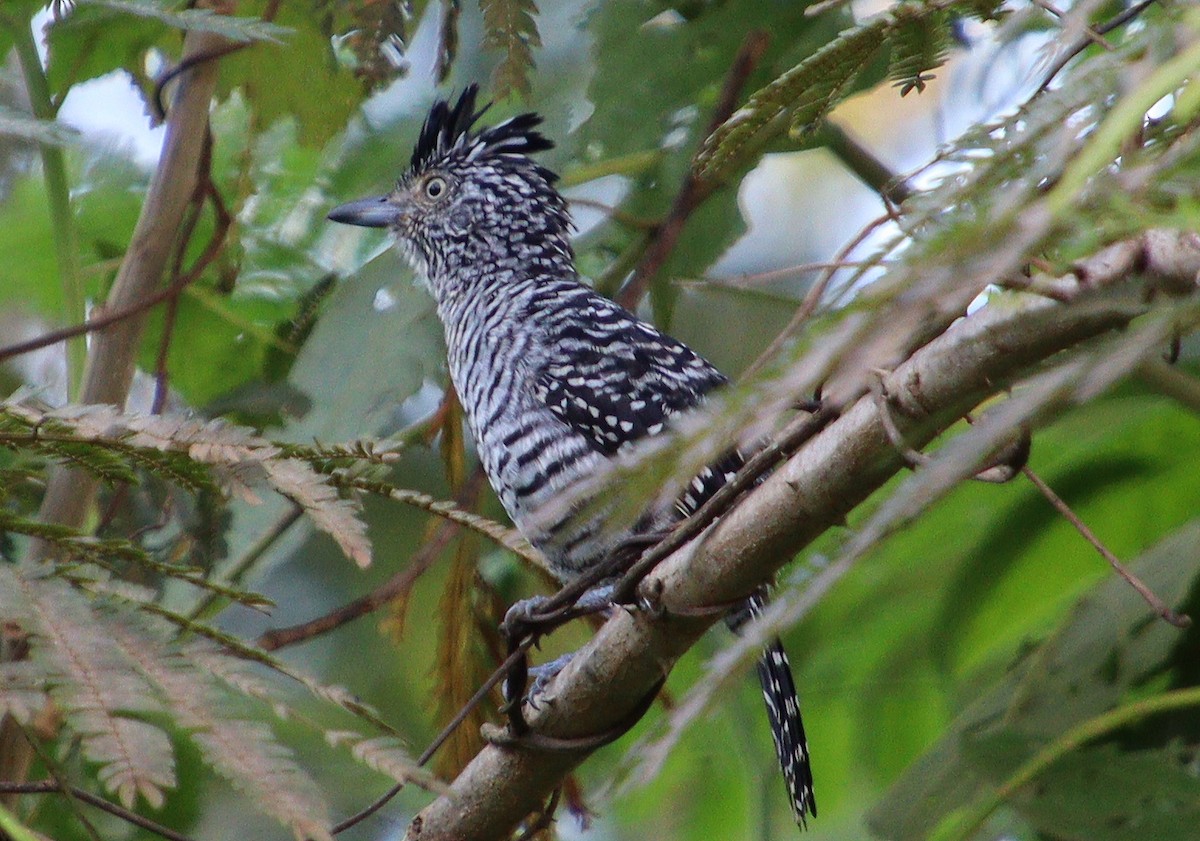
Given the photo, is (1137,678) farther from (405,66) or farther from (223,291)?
(223,291)

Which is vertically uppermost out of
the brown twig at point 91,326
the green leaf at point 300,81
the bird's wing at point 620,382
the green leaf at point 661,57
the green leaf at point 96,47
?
the green leaf at point 96,47

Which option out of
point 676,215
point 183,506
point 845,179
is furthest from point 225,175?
point 845,179

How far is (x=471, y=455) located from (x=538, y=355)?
124cm

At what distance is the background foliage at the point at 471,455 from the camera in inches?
47.5

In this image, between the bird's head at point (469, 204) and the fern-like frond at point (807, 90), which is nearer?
the fern-like frond at point (807, 90)

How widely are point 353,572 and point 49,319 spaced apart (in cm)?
176

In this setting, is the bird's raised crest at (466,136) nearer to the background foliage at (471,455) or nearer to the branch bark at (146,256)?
the background foliage at (471,455)

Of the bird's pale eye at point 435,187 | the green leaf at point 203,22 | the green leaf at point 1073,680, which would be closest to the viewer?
the green leaf at point 203,22

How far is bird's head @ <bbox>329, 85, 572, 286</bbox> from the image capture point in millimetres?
3512

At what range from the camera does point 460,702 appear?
2533 millimetres

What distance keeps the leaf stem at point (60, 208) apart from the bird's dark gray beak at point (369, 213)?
84cm

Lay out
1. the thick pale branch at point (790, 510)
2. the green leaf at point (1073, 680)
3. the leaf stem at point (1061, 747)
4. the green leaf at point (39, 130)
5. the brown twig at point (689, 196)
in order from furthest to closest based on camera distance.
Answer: the brown twig at point (689, 196)
the green leaf at point (1073, 680)
the leaf stem at point (1061, 747)
the green leaf at point (39, 130)
the thick pale branch at point (790, 510)

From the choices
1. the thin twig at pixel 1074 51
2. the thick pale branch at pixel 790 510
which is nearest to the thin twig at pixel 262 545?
the thick pale branch at pixel 790 510

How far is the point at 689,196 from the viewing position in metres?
3.06
